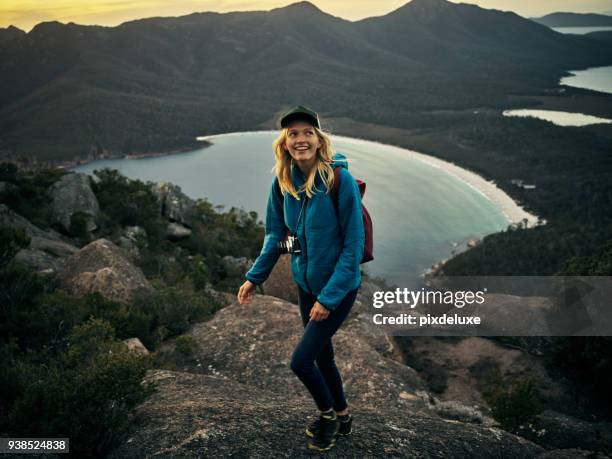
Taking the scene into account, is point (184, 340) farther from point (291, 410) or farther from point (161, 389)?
point (291, 410)

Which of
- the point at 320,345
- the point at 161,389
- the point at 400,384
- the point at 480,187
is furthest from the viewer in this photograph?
the point at 480,187

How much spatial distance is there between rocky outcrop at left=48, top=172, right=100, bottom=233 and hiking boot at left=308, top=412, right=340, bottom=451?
17.5m

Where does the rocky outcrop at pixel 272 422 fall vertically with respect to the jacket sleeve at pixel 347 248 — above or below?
below

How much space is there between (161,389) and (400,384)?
4.32 metres

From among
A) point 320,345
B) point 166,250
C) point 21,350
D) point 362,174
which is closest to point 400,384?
point 320,345

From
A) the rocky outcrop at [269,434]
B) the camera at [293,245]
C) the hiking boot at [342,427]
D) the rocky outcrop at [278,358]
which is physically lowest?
the rocky outcrop at [278,358]

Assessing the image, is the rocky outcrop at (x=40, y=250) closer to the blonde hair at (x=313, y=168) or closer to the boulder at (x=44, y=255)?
the boulder at (x=44, y=255)

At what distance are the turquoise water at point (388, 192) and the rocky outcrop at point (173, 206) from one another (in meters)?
39.2

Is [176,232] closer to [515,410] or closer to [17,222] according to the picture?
[17,222]

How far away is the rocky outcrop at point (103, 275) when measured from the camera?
32.0 ft

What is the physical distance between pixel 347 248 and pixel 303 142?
86 cm

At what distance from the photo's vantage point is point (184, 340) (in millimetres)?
8250

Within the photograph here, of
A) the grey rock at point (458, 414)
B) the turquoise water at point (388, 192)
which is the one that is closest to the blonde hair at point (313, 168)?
the grey rock at point (458, 414)

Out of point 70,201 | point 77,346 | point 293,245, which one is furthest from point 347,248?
point 70,201
